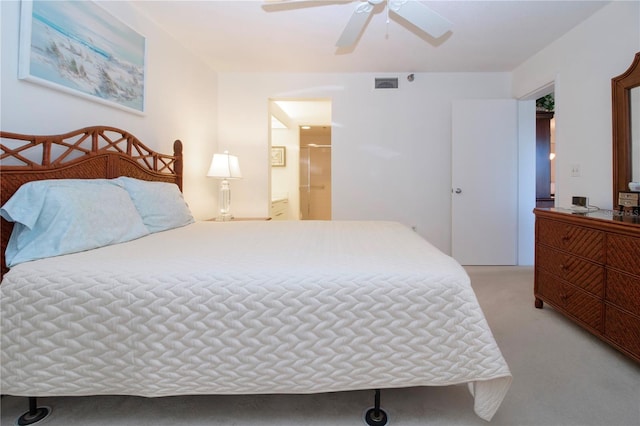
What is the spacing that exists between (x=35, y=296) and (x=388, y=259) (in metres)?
1.35

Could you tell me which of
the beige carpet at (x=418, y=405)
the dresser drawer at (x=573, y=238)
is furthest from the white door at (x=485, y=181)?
the beige carpet at (x=418, y=405)

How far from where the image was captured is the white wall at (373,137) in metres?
3.80

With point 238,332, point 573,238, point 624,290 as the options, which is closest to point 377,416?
point 238,332

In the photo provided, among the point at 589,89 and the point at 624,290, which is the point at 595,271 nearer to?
the point at 624,290

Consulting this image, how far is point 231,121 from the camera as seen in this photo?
151 inches

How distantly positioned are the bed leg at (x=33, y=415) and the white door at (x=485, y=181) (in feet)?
12.5

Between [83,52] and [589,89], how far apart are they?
3790mm

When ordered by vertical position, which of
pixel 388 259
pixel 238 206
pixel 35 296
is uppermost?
pixel 238 206

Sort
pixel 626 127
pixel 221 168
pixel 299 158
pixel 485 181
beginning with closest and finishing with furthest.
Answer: pixel 626 127 < pixel 221 168 < pixel 485 181 < pixel 299 158

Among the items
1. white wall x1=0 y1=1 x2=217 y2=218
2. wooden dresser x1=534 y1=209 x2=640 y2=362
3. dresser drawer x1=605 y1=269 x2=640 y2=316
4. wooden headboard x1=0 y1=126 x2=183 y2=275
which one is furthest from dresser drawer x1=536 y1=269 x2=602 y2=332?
white wall x1=0 y1=1 x2=217 y2=218

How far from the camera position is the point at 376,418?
1.26 metres

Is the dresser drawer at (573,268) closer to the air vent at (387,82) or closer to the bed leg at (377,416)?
the bed leg at (377,416)

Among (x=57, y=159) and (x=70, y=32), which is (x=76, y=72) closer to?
(x=70, y=32)

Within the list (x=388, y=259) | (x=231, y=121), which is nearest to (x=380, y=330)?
(x=388, y=259)
